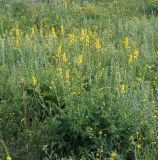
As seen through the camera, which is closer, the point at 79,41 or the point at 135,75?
the point at 135,75

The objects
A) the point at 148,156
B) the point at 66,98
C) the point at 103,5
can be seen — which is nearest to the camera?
the point at 148,156

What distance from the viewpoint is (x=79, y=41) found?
529cm

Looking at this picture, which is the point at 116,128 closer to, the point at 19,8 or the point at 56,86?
the point at 56,86

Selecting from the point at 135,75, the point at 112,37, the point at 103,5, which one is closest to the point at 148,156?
the point at 135,75

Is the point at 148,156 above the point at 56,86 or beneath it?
beneath

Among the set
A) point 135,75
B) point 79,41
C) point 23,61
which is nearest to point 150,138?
point 135,75

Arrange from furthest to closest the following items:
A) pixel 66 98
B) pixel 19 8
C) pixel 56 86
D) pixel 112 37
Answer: pixel 19 8 < pixel 112 37 < pixel 56 86 < pixel 66 98

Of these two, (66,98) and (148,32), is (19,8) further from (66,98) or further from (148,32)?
(66,98)

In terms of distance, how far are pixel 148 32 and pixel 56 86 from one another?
2.92 m

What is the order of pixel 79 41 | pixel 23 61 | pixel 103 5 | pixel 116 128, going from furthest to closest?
pixel 103 5
pixel 79 41
pixel 23 61
pixel 116 128

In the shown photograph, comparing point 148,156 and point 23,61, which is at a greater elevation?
point 23,61

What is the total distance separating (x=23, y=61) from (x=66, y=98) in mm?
1081

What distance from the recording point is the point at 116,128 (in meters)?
3.42

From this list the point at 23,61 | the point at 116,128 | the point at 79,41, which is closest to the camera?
the point at 116,128
